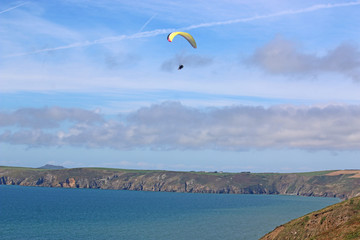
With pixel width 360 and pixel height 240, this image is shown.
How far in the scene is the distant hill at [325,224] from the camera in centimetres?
5506

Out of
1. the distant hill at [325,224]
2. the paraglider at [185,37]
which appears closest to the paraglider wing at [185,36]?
the paraglider at [185,37]

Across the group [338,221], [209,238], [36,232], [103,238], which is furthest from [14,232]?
[338,221]

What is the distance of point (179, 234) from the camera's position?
374ft

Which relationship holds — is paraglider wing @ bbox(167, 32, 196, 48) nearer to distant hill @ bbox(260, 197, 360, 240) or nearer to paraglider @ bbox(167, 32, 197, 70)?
paraglider @ bbox(167, 32, 197, 70)

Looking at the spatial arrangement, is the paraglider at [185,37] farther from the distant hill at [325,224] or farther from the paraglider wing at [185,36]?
the distant hill at [325,224]

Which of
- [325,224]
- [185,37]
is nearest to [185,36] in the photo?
[185,37]

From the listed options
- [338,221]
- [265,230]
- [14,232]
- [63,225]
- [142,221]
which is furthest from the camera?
[142,221]

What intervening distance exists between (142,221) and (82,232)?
34.4 metres

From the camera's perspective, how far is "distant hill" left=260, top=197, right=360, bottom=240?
181ft

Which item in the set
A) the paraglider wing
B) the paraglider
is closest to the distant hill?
the paraglider

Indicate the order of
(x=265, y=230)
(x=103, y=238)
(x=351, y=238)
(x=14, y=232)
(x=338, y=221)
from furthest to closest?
(x=265, y=230) → (x=14, y=232) → (x=103, y=238) → (x=338, y=221) → (x=351, y=238)

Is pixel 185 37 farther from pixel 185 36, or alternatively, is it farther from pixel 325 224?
pixel 325 224

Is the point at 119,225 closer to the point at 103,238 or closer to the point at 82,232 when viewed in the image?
the point at 82,232

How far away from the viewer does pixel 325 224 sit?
6072cm
